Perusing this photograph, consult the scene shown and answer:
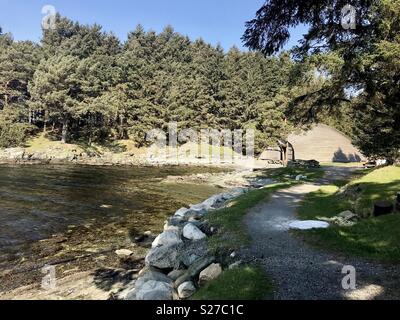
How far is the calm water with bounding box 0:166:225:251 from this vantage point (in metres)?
22.3

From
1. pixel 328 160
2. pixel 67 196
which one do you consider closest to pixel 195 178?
pixel 67 196

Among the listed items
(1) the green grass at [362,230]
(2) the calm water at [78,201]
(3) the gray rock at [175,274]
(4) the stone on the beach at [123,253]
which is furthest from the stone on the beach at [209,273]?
(2) the calm water at [78,201]

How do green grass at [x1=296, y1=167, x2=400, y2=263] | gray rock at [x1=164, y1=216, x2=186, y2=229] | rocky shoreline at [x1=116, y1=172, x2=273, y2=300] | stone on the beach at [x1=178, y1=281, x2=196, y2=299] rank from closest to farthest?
stone on the beach at [x1=178, y1=281, x2=196, y2=299]
rocky shoreline at [x1=116, y1=172, x2=273, y2=300]
green grass at [x1=296, y1=167, x2=400, y2=263]
gray rock at [x1=164, y1=216, x2=186, y2=229]

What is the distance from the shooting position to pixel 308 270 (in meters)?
11.5

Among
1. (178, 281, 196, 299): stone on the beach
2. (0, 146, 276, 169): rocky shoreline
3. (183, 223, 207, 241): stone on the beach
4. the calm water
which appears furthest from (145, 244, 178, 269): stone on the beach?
(0, 146, 276, 169): rocky shoreline

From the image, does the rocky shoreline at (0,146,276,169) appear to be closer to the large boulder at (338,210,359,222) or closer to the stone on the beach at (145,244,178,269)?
the large boulder at (338,210,359,222)

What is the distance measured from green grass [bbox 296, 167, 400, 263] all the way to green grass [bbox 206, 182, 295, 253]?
2.69 metres

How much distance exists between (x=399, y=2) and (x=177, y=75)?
90608 mm

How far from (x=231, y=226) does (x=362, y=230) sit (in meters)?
5.58

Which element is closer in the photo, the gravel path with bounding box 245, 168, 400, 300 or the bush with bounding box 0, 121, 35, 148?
the gravel path with bounding box 245, 168, 400, 300

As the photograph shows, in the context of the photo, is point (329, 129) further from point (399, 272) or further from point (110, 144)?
point (399, 272)

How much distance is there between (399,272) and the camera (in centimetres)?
1135

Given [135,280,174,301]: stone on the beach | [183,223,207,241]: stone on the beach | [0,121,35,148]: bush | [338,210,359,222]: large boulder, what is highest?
[0,121,35,148]: bush

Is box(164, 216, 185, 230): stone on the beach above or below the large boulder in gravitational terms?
below
